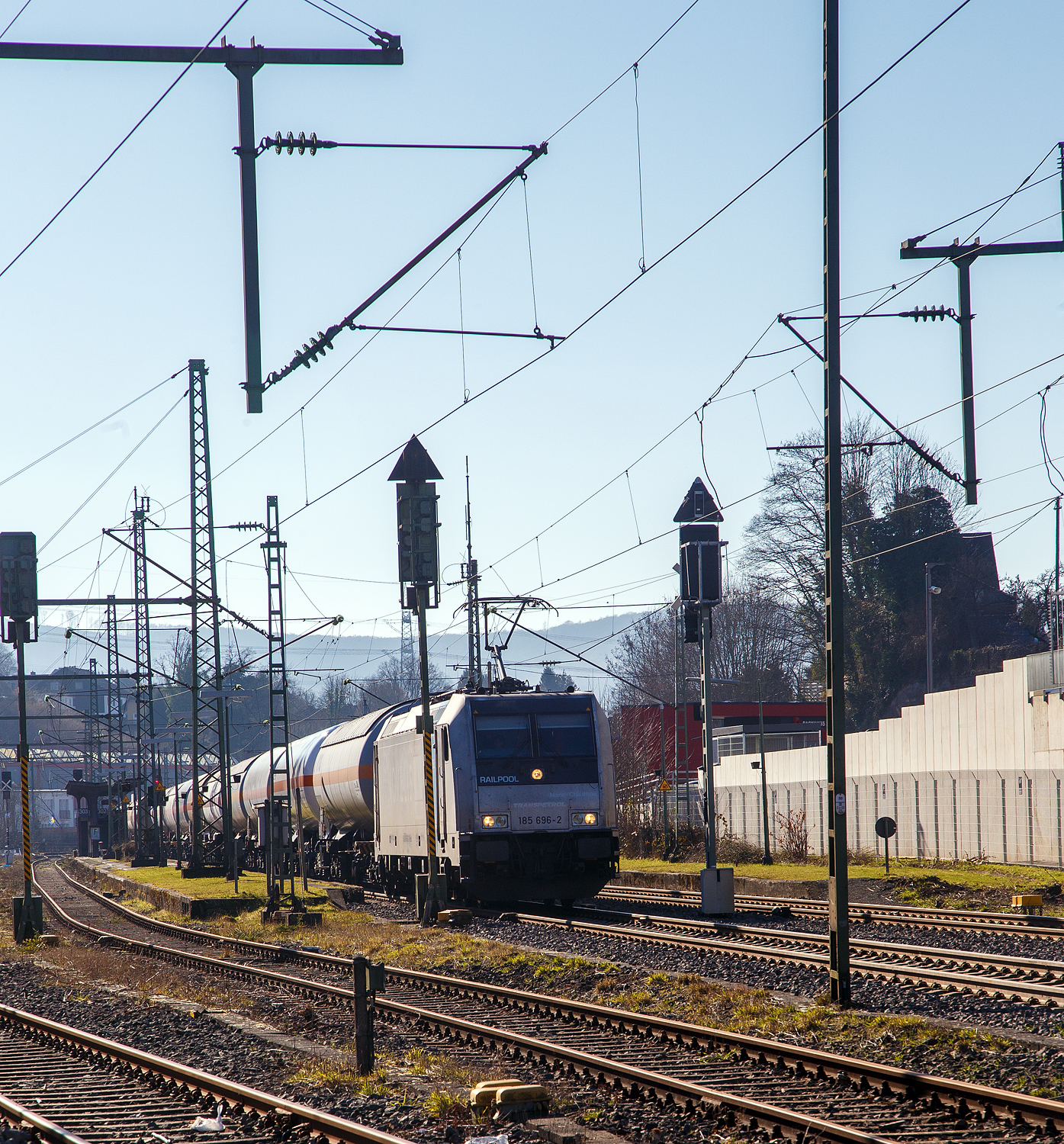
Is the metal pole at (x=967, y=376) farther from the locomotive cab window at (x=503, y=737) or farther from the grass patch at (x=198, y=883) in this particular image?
the grass patch at (x=198, y=883)

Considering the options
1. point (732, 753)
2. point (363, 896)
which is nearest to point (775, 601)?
point (732, 753)

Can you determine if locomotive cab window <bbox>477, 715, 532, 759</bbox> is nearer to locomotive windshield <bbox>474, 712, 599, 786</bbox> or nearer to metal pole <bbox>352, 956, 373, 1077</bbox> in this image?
locomotive windshield <bbox>474, 712, 599, 786</bbox>

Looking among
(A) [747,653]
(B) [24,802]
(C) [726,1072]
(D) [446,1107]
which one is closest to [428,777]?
(B) [24,802]

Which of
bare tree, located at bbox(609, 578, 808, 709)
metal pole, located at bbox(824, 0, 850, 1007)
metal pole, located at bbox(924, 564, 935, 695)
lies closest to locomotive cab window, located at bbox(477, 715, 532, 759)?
metal pole, located at bbox(824, 0, 850, 1007)

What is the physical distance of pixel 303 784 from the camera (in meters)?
36.7

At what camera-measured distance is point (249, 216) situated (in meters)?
10.7

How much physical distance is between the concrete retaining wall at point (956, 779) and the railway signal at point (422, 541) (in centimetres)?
1003

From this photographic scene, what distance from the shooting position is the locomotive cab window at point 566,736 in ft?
73.4

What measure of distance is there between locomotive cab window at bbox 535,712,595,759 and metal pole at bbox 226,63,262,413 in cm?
1230

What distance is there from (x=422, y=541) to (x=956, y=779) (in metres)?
15.6

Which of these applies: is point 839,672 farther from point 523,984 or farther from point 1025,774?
point 1025,774

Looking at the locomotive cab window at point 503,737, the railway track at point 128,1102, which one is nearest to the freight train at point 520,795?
the locomotive cab window at point 503,737

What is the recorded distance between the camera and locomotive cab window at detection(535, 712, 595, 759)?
2238 centimetres

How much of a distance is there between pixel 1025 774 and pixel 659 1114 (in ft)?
74.5
